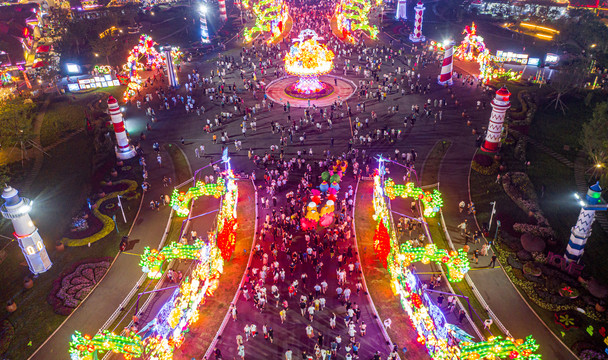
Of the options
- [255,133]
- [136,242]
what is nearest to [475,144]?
[255,133]

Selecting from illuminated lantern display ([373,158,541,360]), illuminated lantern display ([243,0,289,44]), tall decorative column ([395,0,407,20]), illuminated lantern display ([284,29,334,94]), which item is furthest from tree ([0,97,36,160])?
tall decorative column ([395,0,407,20])

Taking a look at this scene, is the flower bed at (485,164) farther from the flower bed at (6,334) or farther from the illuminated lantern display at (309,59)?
the flower bed at (6,334)

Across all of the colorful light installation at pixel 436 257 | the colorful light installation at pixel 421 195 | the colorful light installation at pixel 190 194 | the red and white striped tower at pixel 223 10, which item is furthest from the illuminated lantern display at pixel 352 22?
the colorful light installation at pixel 436 257

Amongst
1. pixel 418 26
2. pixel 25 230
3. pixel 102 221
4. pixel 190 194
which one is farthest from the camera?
pixel 418 26

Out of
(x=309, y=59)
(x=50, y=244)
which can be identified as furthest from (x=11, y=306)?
(x=309, y=59)

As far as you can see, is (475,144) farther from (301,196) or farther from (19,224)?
Answer: (19,224)

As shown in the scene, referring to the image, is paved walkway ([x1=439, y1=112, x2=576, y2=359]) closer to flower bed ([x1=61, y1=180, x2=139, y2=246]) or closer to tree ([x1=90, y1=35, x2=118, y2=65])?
flower bed ([x1=61, y1=180, x2=139, y2=246])

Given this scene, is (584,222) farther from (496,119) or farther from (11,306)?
(11,306)
